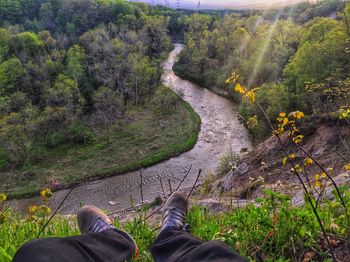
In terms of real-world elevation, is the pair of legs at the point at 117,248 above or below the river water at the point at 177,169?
above

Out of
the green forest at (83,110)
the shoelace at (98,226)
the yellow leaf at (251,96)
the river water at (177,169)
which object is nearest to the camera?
the yellow leaf at (251,96)

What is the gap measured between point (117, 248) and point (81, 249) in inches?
14.9

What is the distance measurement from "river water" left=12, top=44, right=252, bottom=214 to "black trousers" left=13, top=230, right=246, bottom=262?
1323 cm

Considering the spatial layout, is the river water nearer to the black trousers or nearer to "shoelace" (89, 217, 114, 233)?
"shoelace" (89, 217, 114, 233)

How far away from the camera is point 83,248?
2420 mm

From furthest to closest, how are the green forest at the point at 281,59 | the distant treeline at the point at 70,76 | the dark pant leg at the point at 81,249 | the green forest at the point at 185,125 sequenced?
the distant treeline at the point at 70,76 < the green forest at the point at 281,59 < the green forest at the point at 185,125 < the dark pant leg at the point at 81,249

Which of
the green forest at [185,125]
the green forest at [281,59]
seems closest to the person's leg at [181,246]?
the green forest at [185,125]

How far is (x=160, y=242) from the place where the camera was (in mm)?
2734

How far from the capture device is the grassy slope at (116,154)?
76.5ft

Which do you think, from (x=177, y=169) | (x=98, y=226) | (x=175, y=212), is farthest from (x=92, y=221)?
(x=177, y=169)

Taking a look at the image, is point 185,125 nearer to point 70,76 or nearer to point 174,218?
point 70,76

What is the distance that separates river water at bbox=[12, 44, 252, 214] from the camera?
66.3ft

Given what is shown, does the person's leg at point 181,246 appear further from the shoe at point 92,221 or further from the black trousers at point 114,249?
the shoe at point 92,221

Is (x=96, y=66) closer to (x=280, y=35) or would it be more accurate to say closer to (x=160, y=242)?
(x=280, y=35)
